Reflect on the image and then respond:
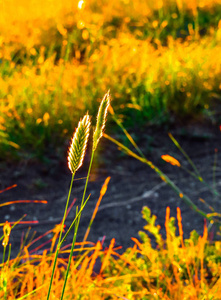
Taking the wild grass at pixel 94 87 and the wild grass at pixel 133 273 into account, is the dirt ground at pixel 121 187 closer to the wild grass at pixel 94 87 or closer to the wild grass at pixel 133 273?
the wild grass at pixel 94 87

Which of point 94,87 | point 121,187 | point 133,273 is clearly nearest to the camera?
point 133,273

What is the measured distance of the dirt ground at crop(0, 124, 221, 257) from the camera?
2734 mm

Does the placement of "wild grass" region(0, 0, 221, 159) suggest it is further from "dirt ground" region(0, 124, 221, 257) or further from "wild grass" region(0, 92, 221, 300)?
"wild grass" region(0, 92, 221, 300)

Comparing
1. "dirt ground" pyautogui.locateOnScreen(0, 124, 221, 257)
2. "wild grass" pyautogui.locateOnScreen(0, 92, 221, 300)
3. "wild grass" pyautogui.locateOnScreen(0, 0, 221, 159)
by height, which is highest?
"wild grass" pyautogui.locateOnScreen(0, 0, 221, 159)

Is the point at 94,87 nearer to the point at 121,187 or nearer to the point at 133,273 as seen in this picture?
the point at 121,187

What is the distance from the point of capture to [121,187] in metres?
3.21

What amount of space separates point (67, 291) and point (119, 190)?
1.41 metres

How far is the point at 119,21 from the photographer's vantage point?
20.0 feet

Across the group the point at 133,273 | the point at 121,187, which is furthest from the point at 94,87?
the point at 133,273

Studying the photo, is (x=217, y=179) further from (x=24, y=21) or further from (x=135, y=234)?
(x=24, y=21)

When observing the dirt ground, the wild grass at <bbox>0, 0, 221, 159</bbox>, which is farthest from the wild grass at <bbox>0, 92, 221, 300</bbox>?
the wild grass at <bbox>0, 0, 221, 159</bbox>

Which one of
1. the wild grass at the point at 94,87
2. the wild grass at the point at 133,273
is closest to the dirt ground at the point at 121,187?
the wild grass at the point at 94,87

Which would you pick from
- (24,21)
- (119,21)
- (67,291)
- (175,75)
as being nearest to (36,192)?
(67,291)

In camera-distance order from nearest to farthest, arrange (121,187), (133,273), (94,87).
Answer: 1. (133,273)
2. (121,187)
3. (94,87)
